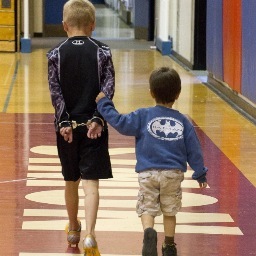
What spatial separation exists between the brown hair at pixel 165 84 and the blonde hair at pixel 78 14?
1.93 ft

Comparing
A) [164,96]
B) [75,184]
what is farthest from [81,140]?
[164,96]

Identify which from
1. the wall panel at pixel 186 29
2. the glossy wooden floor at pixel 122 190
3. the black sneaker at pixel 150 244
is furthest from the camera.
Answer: the wall panel at pixel 186 29

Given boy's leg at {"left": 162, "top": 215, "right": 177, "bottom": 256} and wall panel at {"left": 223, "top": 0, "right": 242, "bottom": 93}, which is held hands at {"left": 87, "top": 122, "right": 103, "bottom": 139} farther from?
wall panel at {"left": 223, "top": 0, "right": 242, "bottom": 93}

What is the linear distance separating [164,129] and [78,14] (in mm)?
828

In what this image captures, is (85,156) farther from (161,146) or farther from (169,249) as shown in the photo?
(169,249)

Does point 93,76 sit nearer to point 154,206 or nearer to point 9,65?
point 154,206

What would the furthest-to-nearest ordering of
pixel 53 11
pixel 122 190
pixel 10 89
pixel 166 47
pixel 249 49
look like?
pixel 53 11 < pixel 166 47 < pixel 10 89 < pixel 249 49 < pixel 122 190

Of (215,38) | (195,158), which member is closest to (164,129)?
(195,158)

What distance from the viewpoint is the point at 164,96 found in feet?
16.0

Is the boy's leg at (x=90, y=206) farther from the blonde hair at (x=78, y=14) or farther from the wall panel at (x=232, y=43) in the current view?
the wall panel at (x=232, y=43)

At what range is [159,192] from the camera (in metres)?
4.93

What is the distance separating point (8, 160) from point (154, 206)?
3670 mm

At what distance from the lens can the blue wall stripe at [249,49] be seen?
11.3m

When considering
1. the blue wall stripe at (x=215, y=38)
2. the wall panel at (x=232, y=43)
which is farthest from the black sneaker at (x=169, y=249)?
the blue wall stripe at (x=215, y=38)
